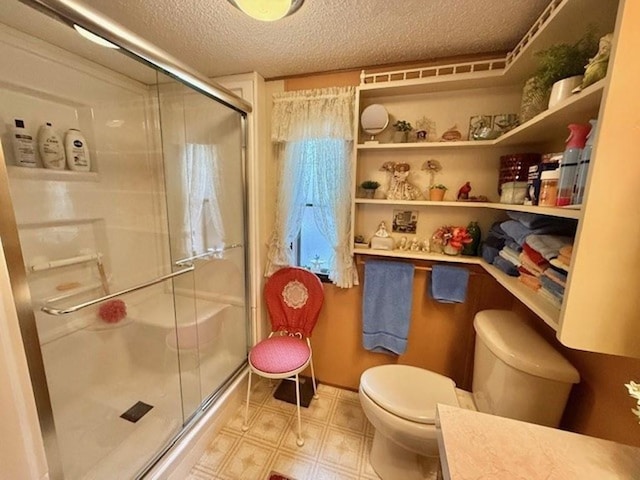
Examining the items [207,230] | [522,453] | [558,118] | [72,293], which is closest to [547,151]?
[558,118]

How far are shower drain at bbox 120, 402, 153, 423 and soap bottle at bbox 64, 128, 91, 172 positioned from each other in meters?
1.38

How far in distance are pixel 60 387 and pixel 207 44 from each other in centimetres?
188

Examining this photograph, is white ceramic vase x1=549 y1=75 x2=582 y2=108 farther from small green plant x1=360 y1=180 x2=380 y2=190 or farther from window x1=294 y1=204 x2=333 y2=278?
window x1=294 y1=204 x2=333 y2=278

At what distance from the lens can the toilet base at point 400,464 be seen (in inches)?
49.6

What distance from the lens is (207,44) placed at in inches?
51.4

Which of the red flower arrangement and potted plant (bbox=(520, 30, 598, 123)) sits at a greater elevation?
potted plant (bbox=(520, 30, 598, 123))

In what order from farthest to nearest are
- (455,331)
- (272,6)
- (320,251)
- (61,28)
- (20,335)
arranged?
(320,251), (455,331), (61,28), (272,6), (20,335)

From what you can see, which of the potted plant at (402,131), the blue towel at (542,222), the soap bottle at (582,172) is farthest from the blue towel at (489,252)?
the potted plant at (402,131)

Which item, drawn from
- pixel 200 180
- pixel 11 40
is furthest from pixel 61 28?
pixel 200 180

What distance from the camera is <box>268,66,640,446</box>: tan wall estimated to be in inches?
38.5

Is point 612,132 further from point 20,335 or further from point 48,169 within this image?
point 48,169

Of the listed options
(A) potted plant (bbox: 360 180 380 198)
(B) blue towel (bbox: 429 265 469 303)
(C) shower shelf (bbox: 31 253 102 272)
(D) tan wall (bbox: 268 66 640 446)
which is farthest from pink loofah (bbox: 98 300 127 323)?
(B) blue towel (bbox: 429 265 469 303)

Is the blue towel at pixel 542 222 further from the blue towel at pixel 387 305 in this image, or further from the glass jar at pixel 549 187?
the blue towel at pixel 387 305

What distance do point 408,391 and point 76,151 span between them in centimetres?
210
